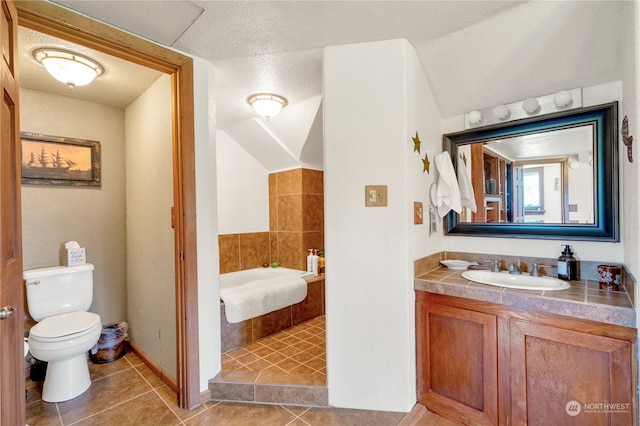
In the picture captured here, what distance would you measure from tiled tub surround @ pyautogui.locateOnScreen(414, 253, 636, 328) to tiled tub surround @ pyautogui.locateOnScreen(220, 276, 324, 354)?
4.84ft

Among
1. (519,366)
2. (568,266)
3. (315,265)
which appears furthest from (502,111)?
(315,265)

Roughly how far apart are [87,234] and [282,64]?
2.20 m

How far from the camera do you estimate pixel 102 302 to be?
8.41 ft

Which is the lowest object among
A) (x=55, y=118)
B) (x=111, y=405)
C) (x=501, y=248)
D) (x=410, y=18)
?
(x=111, y=405)

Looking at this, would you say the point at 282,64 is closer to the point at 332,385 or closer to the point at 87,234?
the point at 332,385

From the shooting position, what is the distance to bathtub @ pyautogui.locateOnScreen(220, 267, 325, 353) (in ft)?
7.66

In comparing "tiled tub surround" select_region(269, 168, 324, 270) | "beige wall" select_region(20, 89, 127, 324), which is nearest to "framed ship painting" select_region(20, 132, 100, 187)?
"beige wall" select_region(20, 89, 127, 324)

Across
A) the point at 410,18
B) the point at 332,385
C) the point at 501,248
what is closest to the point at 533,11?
the point at 410,18

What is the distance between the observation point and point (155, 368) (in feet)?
7.00

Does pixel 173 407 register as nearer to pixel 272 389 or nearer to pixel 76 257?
pixel 272 389

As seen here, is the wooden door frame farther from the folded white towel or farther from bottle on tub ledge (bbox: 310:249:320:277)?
bottle on tub ledge (bbox: 310:249:320:277)

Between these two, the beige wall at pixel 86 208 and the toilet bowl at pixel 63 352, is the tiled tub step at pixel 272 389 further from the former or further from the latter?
the beige wall at pixel 86 208

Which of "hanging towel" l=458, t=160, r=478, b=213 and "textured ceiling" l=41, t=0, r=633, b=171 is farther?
"hanging towel" l=458, t=160, r=478, b=213

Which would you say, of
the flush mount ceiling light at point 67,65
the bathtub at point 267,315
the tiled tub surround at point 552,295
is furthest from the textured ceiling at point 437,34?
the bathtub at point 267,315
